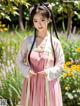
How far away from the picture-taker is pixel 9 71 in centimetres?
520

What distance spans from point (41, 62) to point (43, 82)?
6.6 inches

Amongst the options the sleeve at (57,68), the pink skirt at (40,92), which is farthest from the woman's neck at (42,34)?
the pink skirt at (40,92)

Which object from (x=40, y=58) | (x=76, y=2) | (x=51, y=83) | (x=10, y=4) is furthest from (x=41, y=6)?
(x=76, y=2)

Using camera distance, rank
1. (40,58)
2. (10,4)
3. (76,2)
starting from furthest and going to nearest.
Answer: (76,2), (10,4), (40,58)

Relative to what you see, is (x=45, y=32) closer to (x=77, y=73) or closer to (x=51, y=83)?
(x=51, y=83)

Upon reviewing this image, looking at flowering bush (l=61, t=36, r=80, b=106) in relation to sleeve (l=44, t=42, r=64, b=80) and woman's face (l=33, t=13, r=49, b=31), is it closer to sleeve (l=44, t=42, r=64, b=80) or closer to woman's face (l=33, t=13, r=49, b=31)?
sleeve (l=44, t=42, r=64, b=80)

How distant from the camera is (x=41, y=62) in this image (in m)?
3.37

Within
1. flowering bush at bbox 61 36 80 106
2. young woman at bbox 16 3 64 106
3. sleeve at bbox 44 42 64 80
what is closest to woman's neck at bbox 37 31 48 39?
young woman at bbox 16 3 64 106

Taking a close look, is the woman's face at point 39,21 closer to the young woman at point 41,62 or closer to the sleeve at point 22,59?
the young woman at point 41,62

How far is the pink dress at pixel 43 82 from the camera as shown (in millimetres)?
3361

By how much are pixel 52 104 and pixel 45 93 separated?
0.40 feet

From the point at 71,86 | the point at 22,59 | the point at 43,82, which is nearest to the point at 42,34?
the point at 22,59

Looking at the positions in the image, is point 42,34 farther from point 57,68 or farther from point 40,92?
point 40,92

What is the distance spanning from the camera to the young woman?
334cm
